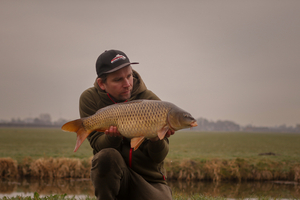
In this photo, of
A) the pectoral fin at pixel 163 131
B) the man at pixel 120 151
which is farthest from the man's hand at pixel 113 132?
the pectoral fin at pixel 163 131

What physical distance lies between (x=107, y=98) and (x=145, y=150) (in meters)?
0.76

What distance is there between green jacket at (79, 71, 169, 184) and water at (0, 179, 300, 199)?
5.68 meters

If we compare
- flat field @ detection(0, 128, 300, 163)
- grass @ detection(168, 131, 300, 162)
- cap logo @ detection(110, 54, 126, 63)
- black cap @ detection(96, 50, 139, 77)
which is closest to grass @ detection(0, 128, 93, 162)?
flat field @ detection(0, 128, 300, 163)

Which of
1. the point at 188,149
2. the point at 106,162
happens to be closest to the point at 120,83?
the point at 106,162

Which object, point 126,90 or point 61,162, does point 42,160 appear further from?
point 126,90

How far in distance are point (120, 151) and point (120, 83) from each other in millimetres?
805

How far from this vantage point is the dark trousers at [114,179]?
104 inches

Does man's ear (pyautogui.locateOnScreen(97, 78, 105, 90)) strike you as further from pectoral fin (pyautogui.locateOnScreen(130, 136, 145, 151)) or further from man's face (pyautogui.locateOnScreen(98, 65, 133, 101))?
pectoral fin (pyautogui.locateOnScreen(130, 136, 145, 151))

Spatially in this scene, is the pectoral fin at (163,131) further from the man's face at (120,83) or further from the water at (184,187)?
the water at (184,187)

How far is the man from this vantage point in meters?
2.66

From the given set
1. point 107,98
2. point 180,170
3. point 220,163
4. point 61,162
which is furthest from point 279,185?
point 107,98

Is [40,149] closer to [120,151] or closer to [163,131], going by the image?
[120,151]

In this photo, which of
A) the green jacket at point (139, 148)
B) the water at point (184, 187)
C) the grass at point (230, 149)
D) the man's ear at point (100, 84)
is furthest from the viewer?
the grass at point (230, 149)

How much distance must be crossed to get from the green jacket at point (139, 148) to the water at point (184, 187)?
224 inches
